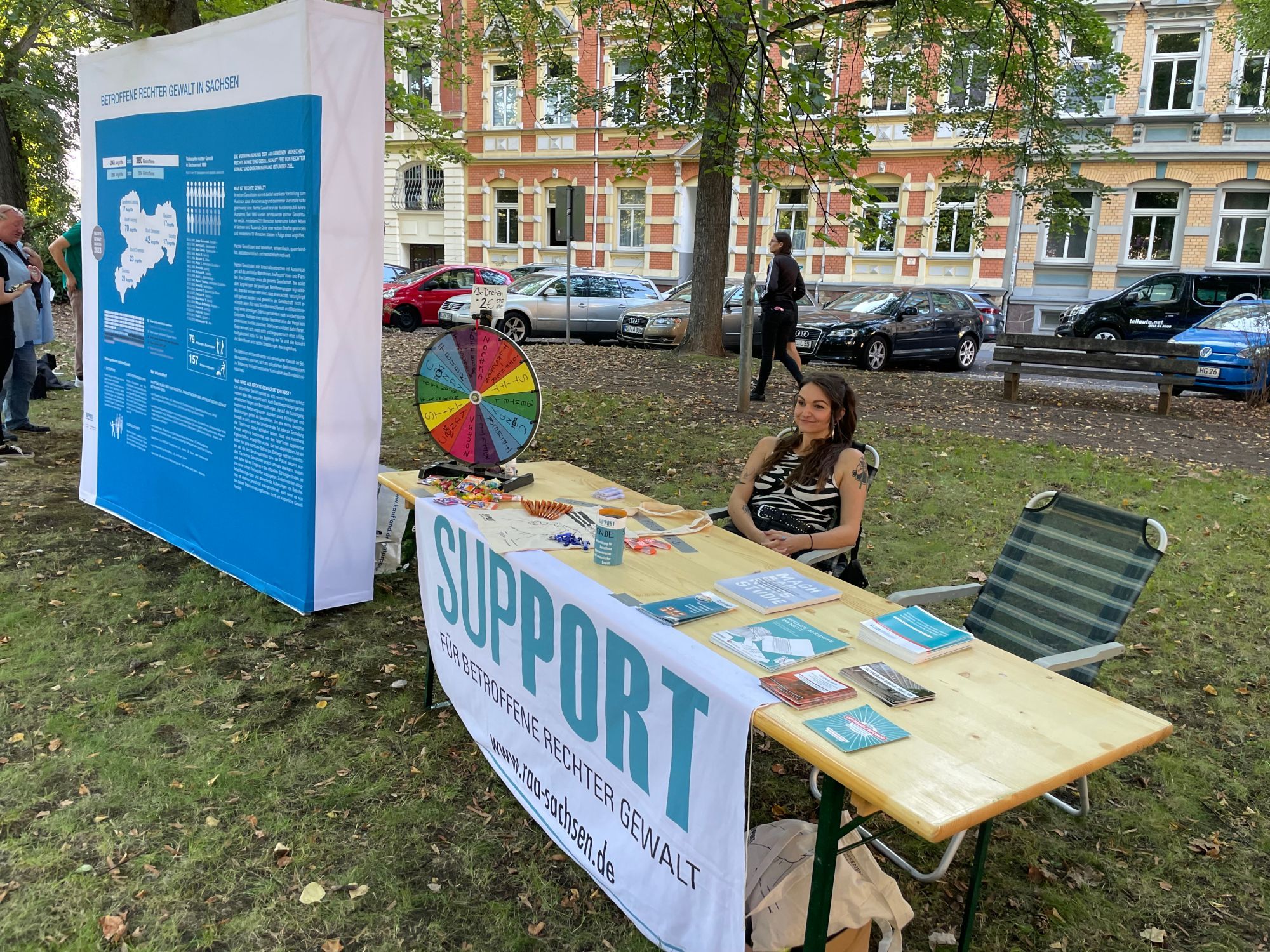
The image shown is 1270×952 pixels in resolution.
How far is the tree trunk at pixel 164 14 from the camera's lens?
6.06 meters

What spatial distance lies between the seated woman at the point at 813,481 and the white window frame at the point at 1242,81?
22.4 meters

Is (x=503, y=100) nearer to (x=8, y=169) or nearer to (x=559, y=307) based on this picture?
(x=8, y=169)

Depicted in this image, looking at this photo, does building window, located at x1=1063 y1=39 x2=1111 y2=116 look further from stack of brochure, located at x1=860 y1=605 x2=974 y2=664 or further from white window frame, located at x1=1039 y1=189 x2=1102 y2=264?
white window frame, located at x1=1039 y1=189 x2=1102 y2=264

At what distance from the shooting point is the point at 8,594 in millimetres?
4508

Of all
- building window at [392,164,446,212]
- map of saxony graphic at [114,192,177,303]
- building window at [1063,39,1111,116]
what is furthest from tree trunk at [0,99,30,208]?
building window at [1063,39,1111,116]

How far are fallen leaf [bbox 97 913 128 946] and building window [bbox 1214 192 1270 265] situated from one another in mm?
28122

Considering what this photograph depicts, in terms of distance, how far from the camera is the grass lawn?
2545mm

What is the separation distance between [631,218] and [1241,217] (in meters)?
17.5

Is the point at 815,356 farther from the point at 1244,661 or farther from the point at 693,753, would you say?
the point at 693,753

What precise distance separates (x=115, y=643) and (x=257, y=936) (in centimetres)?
217

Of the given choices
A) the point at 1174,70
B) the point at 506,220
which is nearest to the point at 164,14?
the point at 1174,70

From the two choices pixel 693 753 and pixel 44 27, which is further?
pixel 44 27

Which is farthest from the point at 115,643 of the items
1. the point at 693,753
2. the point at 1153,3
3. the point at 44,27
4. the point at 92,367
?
the point at 1153,3

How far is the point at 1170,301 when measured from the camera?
55.9 ft
